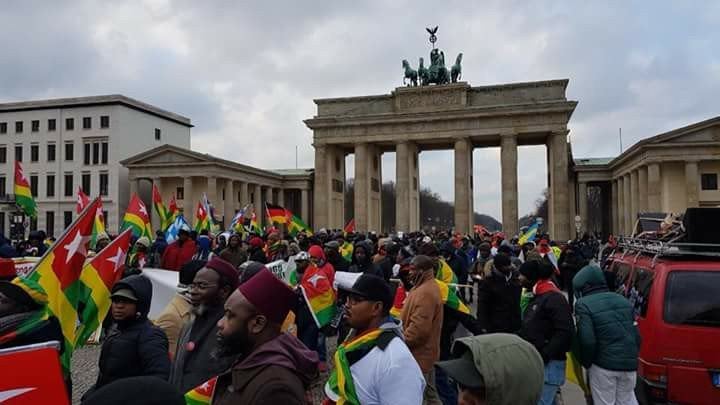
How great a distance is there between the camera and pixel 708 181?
4322cm

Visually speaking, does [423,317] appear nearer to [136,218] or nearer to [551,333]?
[551,333]

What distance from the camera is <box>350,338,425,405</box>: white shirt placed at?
10.3 ft

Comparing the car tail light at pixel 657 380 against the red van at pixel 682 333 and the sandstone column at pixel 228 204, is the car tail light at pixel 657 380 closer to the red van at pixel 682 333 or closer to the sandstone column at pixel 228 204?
the red van at pixel 682 333

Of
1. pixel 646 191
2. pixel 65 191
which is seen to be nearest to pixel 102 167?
→ pixel 65 191

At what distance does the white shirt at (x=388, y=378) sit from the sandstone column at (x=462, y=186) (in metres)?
45.8

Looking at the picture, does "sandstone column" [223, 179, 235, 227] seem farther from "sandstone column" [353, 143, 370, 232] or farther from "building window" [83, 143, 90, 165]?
"building window" [83, 143, 90, 165]

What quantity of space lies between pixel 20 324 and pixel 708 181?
162ft

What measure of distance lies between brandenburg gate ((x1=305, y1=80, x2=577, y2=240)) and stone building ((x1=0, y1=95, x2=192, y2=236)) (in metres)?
21.3

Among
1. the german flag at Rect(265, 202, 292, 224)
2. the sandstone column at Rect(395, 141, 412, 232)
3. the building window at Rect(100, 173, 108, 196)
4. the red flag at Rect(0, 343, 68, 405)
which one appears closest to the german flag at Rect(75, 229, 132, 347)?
the red flag at Rect(0, 343, 68, 405)

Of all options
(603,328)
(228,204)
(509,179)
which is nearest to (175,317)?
(603,328)

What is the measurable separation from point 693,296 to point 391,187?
124 m

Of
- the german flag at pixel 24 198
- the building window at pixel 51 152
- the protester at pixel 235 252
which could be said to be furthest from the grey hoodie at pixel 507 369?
the building window at pixel 51 152

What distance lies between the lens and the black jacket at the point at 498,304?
7.05 meters

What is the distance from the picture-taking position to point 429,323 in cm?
511
